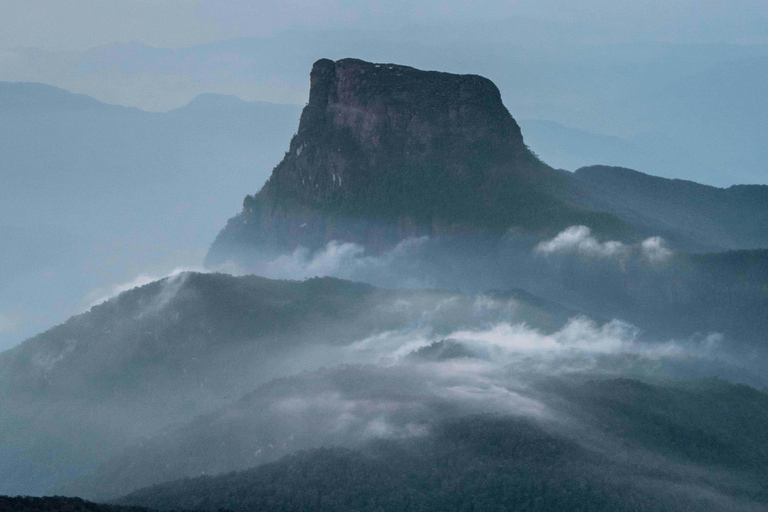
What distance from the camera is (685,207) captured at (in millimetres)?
137750

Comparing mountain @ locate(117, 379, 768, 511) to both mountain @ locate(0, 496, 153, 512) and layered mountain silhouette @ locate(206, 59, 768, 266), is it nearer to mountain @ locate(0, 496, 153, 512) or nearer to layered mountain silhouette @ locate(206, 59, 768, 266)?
mountain @ locate(0, 496, 153, 512)

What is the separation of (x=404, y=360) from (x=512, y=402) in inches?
558

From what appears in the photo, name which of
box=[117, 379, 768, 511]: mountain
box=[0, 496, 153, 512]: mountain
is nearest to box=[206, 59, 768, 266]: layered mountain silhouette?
box=[117, 379, 768, 511]: mountain

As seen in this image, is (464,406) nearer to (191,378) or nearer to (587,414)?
(587,414)

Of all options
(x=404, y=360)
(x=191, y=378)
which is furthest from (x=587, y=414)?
(x=191, y=378)

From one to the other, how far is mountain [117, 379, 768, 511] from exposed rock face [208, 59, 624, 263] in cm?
5270

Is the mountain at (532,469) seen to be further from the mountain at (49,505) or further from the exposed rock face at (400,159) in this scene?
the exposed rock face at (400,159)

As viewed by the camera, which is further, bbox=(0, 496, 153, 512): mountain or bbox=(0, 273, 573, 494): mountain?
bbox=(0, 273, 573, 494): mountain

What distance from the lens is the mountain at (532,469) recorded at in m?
51.0

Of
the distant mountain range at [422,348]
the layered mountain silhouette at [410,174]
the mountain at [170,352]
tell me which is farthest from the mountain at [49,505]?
the layered mountain silhouette at [410,174]

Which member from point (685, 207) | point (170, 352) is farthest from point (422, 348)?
point (685, 207)

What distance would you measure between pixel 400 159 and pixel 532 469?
70.4 metres

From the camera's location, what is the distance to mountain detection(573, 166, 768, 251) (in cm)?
11994

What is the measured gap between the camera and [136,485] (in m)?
64.2
